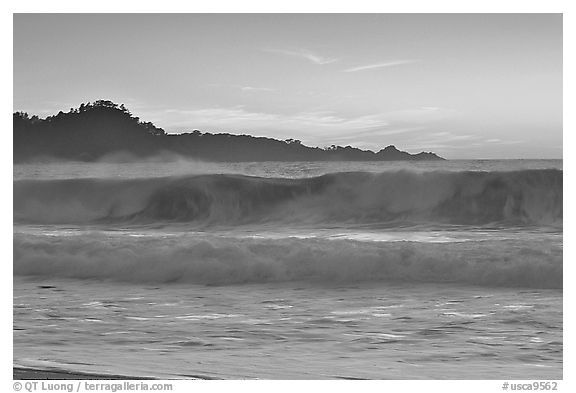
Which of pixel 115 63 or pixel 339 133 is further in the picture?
pixel 339 133

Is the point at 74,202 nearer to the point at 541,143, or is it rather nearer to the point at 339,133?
the point at 339,133

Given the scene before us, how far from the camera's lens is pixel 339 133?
912 cm

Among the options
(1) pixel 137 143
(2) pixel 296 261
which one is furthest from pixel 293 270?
(1) pixel 137 143

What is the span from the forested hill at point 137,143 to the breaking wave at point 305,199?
50cm

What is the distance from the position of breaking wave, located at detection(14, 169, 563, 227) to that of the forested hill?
502 millimetres

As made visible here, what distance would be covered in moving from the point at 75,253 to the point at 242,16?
3663 millimetres

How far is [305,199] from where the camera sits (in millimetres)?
10062

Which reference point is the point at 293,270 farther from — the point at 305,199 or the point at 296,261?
the point at 305,199

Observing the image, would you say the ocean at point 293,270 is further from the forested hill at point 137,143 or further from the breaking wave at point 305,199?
the forested hill at point 137,143

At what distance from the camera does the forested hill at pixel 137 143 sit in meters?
9.20

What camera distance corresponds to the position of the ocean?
3.34 meters
